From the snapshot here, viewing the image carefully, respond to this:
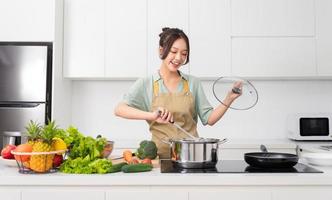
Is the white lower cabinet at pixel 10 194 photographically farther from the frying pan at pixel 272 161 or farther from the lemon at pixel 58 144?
the frying pan at pixel 272 161

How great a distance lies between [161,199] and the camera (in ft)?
3.94

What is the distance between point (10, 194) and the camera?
1.20 m

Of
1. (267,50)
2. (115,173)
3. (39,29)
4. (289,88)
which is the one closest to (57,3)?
(39,29)

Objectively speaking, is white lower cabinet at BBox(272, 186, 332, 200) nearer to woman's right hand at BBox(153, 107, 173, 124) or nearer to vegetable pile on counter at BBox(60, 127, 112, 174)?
woman's right hand at BBox(153, 107, 173, 124)

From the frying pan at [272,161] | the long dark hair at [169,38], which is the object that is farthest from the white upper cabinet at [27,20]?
the frying pan at [272,161]

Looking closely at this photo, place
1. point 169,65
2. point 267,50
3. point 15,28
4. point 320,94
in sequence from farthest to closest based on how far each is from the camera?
point 320,94, point 267,50, point 15,28, point 169,65

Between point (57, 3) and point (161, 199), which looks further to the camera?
point (57, 3)

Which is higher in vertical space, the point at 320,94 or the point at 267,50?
the point at 267,50

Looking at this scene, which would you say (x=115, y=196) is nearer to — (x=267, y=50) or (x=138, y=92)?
(x=138, y=92)

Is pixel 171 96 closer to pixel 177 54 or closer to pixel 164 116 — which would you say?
pixel 177 54

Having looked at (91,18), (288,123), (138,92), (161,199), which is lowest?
(161,199)

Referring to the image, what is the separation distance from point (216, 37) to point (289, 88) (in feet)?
3.09

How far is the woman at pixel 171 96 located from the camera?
1.84 metres

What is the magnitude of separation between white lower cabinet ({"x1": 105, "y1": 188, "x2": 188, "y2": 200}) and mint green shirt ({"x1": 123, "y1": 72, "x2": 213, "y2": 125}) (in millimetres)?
793
